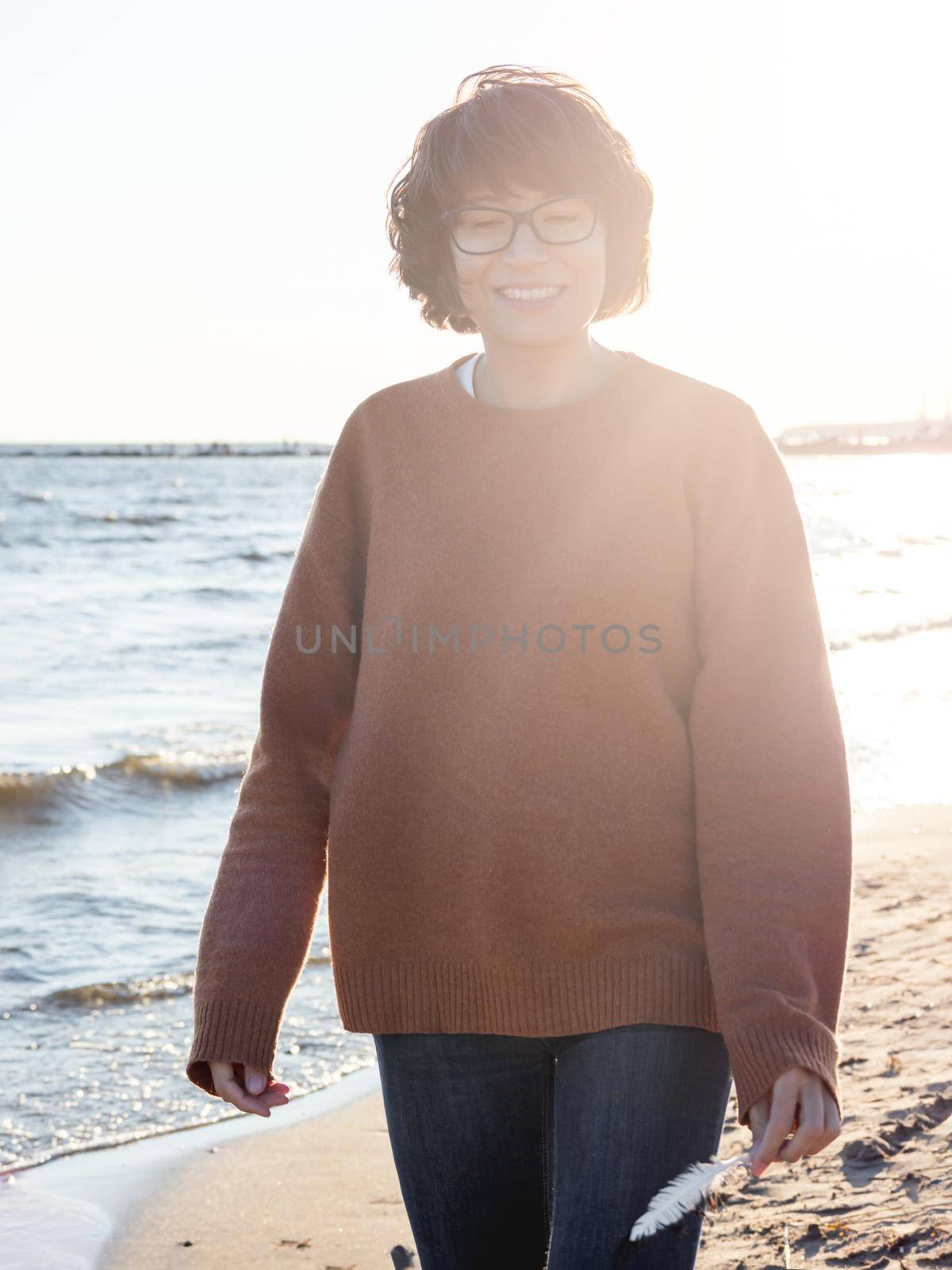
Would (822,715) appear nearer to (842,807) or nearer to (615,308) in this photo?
(842,807)

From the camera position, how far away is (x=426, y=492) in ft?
6.06

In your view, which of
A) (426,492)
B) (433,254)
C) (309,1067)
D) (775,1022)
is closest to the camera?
(775,1022)

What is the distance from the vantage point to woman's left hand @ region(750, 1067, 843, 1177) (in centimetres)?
148

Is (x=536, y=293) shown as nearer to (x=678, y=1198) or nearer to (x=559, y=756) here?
(x=559, y=756)

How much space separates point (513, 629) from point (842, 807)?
448 mm

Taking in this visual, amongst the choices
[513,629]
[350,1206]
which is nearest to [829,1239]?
[350,1206]

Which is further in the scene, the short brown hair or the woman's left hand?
the short brown hair

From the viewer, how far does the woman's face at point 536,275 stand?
71.2 inches

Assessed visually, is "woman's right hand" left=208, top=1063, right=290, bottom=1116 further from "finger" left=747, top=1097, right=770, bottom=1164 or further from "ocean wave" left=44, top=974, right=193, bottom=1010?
"ocean wave" left=44, top=974, right=193, bottom=1010

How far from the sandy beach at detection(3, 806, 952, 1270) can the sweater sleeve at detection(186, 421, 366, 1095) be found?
1429 mm

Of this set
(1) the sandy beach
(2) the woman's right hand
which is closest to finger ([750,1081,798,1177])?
(2) the woman's right hand

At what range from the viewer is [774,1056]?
148 centimetres

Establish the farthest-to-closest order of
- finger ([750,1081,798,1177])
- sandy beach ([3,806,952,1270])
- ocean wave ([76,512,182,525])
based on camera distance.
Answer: ocean wave ([76,512,182,525]) → sandy beach ([3,806,952,1270]) → finger ([750,1081,798,1177])

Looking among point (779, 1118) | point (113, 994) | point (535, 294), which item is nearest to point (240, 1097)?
point (779, 1118)
